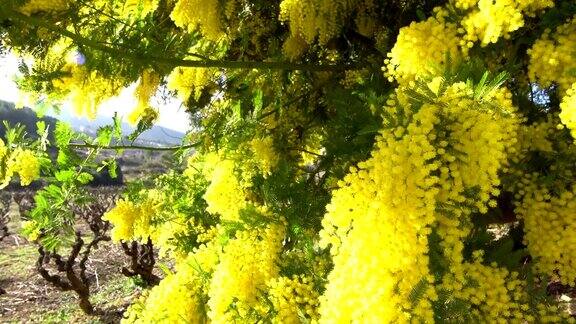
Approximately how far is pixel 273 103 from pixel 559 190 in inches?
97.2

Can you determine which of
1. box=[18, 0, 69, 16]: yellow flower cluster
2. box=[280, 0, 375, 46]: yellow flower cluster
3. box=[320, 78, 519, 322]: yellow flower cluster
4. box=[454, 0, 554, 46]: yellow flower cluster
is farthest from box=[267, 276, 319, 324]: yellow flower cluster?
box=[18, 0, 69, 16]: yellow flower cluster

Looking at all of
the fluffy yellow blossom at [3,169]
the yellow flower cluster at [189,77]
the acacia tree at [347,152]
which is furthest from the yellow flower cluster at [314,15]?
the fluffy yellow blossom at [3,169]

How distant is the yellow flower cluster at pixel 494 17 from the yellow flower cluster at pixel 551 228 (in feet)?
2.54

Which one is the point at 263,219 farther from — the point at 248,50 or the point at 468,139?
the point at 248,50

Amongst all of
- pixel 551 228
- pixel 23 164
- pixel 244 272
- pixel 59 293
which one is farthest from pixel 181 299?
Answer: pixel 59 293

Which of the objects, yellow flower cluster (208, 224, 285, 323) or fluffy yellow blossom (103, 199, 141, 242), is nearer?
yellow flower cluster (208, 224, 285, 323)

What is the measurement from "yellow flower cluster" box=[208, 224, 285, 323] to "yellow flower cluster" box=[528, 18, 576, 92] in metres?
1.57

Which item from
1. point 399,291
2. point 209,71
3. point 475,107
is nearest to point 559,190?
point 475,107

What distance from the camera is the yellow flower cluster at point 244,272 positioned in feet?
9.53

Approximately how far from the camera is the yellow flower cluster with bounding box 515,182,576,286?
251 cm

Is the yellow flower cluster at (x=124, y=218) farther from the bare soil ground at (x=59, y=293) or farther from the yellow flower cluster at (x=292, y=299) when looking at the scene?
the bare soil ground at (x=59, y=293)

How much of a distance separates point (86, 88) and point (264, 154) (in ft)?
4.80

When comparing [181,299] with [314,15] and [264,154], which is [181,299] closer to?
[264,154]

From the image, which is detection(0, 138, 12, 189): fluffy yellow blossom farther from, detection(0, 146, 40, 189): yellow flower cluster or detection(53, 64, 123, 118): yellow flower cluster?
detection(53, 64, 123, 118): yellow flower cluster
